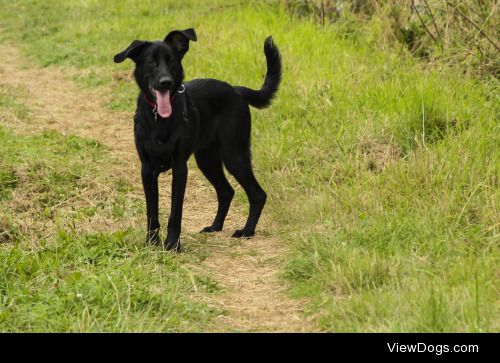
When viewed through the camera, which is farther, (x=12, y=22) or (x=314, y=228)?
(x=12, y=22)

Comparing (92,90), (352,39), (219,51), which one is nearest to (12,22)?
(92,90)

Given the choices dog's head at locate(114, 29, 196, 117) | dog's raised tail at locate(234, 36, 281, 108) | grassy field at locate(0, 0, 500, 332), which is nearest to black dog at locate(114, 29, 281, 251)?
dog's head at locate(114, 29, 196, 117)

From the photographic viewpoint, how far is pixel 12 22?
15273 millimetres

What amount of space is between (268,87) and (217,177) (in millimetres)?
783

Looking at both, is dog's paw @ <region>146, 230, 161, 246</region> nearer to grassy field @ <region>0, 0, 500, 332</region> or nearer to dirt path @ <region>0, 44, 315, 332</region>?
grassy field @ <region>0, 0, 500, 332</region>

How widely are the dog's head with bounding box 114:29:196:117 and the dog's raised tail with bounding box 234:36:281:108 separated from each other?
91cm

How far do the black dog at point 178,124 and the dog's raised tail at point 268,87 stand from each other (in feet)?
0.40

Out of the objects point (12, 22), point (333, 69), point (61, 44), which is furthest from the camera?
point (12, 22)

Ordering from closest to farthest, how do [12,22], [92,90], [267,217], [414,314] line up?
[414,314] → [267,217] → [92,90] → [12,22]

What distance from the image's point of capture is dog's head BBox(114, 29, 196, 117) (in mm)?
4973

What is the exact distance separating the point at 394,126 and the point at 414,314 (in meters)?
3.05

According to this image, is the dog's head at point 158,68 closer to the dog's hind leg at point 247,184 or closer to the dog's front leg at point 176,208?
the dog's front leg at point 176,208

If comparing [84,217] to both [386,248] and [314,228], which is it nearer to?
[314,228]

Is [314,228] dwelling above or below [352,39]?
below
